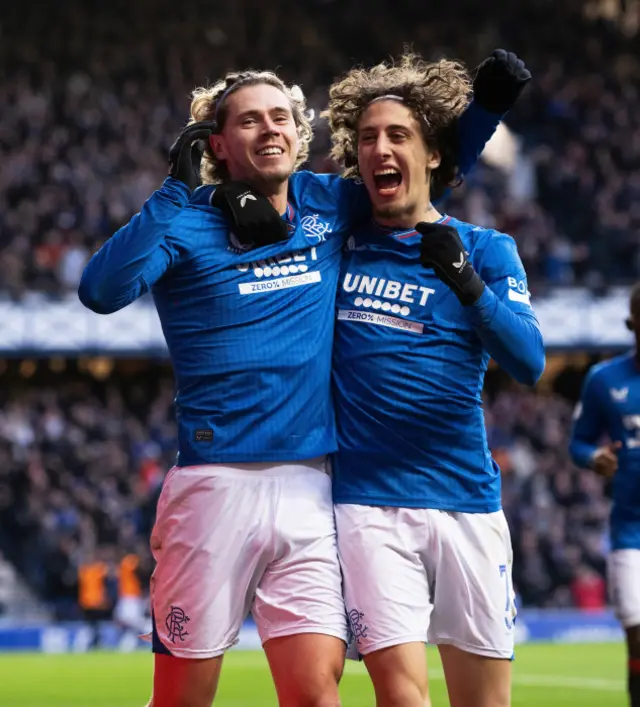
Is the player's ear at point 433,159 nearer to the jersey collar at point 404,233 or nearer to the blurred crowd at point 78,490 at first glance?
the jersey collar at point 404,233

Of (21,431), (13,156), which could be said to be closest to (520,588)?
(21,431)

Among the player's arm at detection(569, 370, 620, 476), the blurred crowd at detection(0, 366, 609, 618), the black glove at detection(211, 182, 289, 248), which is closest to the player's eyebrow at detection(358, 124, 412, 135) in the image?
the black glove at detection(211, 182, 289, 248)

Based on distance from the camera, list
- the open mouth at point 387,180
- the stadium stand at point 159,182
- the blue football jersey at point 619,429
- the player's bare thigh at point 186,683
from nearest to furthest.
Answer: the player's bare thigh at point 186,683 < the open mouth at point 387,180 < the blue football jersey at point 619,429 < the stadium stand at point 159,182

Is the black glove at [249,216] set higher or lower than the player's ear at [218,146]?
lower

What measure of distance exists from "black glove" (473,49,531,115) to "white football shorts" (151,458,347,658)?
5.22 feet

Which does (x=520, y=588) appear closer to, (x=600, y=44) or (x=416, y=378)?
(x=600, y=44)

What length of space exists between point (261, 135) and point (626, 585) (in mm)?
3871

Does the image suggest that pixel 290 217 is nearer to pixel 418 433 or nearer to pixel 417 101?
pixel 417 101

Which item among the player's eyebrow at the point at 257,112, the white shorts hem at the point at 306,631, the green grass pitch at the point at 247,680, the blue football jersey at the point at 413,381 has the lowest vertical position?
the green grass pitch at the point at 247,680

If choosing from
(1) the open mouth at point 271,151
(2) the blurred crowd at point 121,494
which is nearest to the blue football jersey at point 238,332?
(1) the open mouth at point 271,151

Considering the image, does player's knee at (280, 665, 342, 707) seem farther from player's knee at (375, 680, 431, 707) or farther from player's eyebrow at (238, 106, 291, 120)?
Result: player's eyebrow at (238, 106, 291, 120)

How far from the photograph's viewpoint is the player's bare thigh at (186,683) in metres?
5.07

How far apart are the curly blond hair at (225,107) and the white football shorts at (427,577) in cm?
144

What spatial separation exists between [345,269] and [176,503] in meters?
1.04
